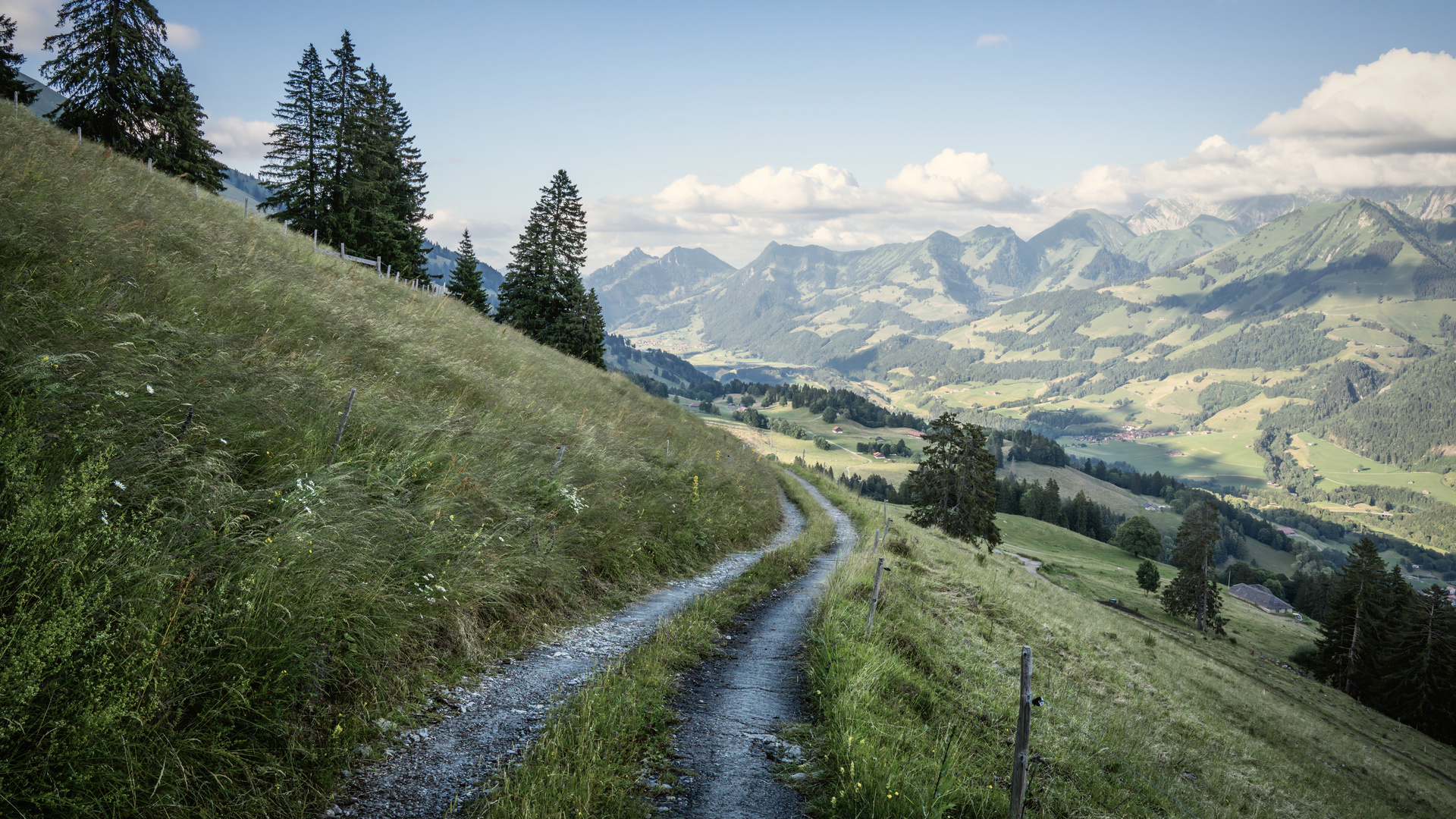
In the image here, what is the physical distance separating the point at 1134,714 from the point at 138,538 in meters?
17.0

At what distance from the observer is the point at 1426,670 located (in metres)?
52.7

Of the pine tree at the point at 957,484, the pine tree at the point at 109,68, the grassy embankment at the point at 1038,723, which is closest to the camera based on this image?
the grassy embankment at the point at 1038,723

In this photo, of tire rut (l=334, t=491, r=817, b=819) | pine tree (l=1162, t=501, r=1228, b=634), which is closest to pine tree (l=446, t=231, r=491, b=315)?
tire rut (l=334, t=491, r=817, b=819)

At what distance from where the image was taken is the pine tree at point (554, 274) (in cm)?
5238

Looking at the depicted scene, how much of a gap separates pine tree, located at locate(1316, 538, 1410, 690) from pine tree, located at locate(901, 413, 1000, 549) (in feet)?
125

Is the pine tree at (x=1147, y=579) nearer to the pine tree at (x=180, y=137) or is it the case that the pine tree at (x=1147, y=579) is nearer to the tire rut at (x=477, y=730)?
the tire rut at (x=477, y=730)

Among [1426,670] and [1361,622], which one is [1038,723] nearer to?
[1426,670]

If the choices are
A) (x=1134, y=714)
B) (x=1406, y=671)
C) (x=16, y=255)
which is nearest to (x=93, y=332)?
(x=16, y=255)

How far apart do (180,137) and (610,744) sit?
4641cm

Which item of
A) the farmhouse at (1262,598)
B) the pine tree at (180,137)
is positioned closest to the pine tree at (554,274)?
the pine tree at (180,137)

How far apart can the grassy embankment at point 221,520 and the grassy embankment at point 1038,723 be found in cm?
435

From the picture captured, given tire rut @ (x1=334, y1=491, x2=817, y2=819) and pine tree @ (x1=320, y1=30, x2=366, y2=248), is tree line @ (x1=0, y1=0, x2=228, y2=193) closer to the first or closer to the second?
pine tree @ (x1=320, y1=30, x2=366, y2=248)

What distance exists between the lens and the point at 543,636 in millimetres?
8867

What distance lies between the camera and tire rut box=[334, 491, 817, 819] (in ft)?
15.9
